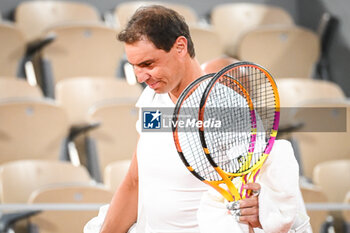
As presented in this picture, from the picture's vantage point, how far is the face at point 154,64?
982 millimetres

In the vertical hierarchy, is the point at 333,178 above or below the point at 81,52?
below

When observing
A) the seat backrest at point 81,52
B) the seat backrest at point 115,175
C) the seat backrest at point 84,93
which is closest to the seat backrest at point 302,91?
the seat backrest at point 84,93

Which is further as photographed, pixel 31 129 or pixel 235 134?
pixel 31 129

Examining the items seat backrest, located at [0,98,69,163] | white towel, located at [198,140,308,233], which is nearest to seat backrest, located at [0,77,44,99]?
seat backrest, located at [0,98,69,163]

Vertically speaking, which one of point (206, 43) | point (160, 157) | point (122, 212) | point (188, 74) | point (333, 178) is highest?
point (188, 74)

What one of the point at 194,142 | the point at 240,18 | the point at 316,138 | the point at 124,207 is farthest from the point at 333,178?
the point at 194,142

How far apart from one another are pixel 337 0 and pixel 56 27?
4.83ft

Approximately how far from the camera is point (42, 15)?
3232mm

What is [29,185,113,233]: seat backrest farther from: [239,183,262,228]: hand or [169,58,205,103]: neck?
[239,183,262,228]: hand

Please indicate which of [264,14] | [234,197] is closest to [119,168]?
[234,197]

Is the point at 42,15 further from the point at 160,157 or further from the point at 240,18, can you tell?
the point at 160,157

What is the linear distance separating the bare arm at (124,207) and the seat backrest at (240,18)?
2.37m

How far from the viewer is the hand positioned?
0.92m

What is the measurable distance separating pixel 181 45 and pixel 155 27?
56 millimetres
